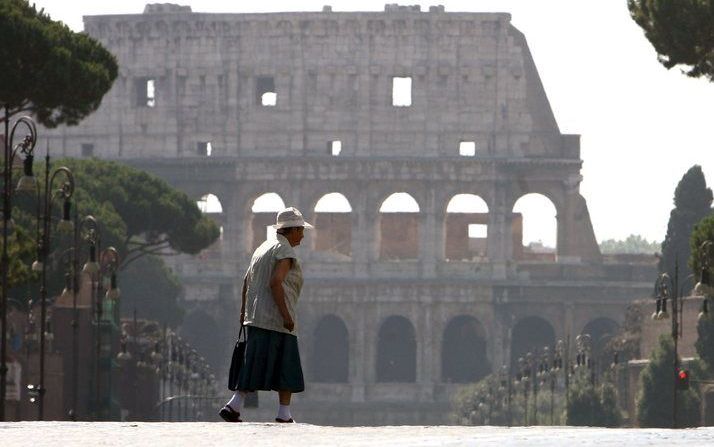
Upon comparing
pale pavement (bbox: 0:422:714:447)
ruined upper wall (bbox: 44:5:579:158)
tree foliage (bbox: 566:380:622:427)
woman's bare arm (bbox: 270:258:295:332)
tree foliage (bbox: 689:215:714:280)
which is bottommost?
tree foliage (bbox: 566:380:622:427)

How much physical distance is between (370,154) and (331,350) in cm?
968

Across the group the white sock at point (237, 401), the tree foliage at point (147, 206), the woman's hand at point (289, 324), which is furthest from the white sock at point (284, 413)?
the tree foliage at point (147, 206)

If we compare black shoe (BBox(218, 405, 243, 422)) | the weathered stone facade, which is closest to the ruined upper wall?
the weathered stone facade

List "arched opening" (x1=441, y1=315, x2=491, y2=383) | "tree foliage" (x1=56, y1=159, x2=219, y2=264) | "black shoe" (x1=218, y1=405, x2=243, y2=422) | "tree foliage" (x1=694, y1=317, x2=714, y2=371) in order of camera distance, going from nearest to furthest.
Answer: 1. "black shoe" (x1=218, y1=405, x2=243, y2=422)
2. "tree foliage" (x1=694, y1=317, x2=714, y2=371)
3. "tree foliage" (x1=56, y1=159, x2=219, y2=264)
4. "arched opening" (x1=441, y1=315, x2=491, y2=383)

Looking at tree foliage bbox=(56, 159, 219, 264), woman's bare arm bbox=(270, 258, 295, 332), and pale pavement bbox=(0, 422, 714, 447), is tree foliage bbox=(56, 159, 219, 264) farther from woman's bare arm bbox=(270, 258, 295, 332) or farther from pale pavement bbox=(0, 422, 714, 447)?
pale pavement bbox=(0, 422, 714, 447)

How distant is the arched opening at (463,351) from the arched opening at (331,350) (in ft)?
15.7

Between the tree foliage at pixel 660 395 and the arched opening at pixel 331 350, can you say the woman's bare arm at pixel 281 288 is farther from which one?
the arched opening at pixel 331 350

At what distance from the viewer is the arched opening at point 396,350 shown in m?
123

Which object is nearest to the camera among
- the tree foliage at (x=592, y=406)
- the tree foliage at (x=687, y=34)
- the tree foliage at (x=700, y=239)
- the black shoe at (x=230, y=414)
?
the black shoe at (x=230, y=414)

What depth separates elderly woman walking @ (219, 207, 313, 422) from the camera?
856 inches

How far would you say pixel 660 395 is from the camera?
3091 inches

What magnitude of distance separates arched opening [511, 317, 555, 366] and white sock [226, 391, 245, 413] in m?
99.9

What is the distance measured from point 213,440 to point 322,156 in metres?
106

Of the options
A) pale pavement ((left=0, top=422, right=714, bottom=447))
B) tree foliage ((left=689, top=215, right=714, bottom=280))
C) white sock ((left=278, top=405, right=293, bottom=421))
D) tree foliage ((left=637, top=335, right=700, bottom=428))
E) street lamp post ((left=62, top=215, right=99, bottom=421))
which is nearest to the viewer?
pale pavement ((left=0, top=422, right=714, bottom=447))
